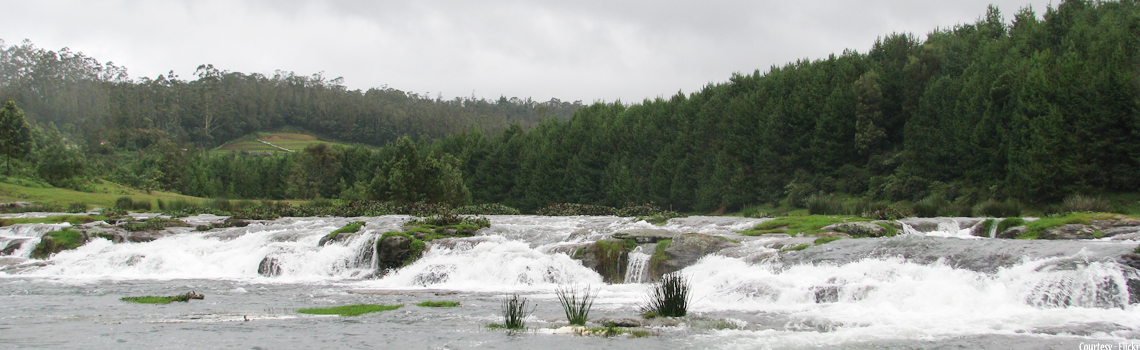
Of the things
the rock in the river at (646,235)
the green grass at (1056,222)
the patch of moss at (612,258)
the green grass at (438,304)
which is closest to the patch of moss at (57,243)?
the green grass at (438,304)

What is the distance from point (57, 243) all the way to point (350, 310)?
2004cm

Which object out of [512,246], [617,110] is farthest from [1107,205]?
[617,110]

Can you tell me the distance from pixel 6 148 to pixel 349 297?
60035 millimetres

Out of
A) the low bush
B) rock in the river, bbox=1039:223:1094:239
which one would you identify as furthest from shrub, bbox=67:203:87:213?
rock in the river, bbox=1039:223:1094:239

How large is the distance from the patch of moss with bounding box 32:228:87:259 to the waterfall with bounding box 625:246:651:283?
2170cm

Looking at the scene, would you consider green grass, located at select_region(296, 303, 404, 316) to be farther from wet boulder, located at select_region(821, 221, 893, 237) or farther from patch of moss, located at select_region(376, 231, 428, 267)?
wet boulder, located at select_region(821, 221, 893, 237)

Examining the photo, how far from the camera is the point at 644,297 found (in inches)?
601

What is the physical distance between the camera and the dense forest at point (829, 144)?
38.1 m

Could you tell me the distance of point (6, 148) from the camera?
5881cm

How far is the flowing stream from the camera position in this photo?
33.1ft

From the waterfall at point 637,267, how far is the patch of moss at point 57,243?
2170cm

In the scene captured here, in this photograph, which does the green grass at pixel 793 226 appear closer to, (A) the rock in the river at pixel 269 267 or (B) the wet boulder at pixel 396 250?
(B) the wet boulder at pixel 396 250

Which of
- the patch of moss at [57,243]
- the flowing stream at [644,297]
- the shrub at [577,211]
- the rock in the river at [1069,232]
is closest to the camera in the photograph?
the flowing stream at [644,297]

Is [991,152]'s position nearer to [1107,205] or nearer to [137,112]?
[1107,205]
